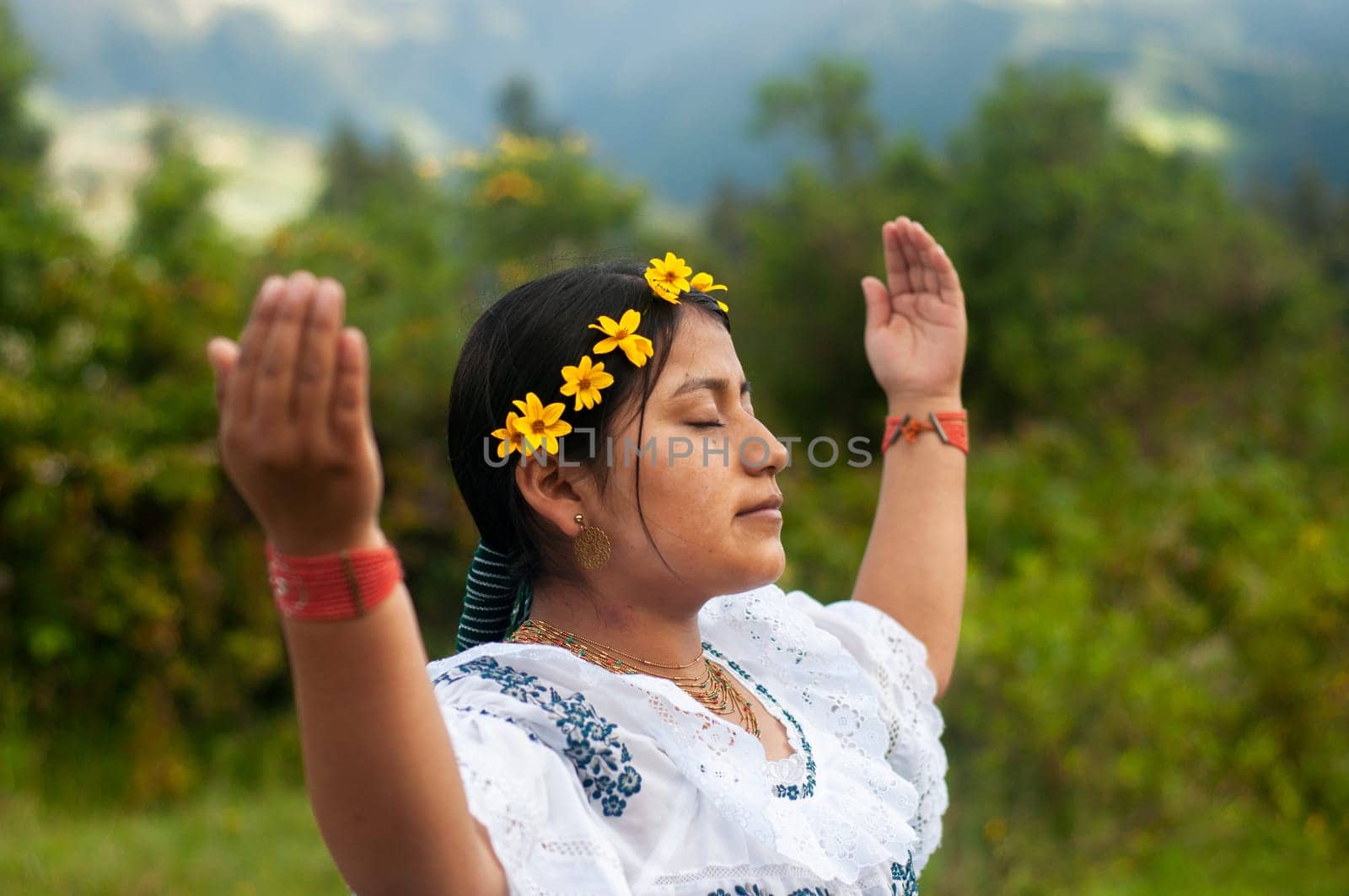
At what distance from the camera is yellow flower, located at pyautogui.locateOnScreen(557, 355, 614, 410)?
4.95 feet

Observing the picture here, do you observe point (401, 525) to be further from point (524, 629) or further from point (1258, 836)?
point (524, 629)

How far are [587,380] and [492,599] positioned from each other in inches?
14.8

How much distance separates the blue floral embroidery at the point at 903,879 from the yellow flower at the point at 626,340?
0.75 meters

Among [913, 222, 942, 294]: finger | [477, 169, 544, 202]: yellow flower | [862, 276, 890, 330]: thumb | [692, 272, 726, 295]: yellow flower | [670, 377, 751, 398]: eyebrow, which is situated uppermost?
[477, 169, 544, 202]: yellow flower

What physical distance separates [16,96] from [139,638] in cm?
519

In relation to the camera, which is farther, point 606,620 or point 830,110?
point 830,110

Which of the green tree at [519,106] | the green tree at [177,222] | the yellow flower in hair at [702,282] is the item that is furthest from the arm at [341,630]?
the green tree at [519,106]

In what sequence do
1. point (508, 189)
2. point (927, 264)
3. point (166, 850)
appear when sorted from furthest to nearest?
point (508, 189) < point (166, 850) < point (927, 264)

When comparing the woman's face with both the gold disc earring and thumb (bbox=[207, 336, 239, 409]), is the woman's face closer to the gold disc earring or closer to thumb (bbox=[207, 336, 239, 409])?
the gold disc earring

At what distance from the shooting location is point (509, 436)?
1.55m

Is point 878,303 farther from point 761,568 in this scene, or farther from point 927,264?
point 761,568

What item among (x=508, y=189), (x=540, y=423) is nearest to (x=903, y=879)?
(x=540, y=423)

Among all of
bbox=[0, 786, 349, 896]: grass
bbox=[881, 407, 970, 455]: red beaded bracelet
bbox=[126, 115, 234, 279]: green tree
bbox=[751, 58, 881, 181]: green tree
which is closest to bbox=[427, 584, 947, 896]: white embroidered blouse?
bbox=[881, 407, 970, 455]: red beaded bracelet

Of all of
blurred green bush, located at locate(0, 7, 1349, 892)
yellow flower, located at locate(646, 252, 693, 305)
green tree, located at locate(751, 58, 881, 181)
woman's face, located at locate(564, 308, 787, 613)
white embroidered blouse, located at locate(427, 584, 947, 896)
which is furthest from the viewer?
green tree, located at locate(751, 58, 881, 181)
